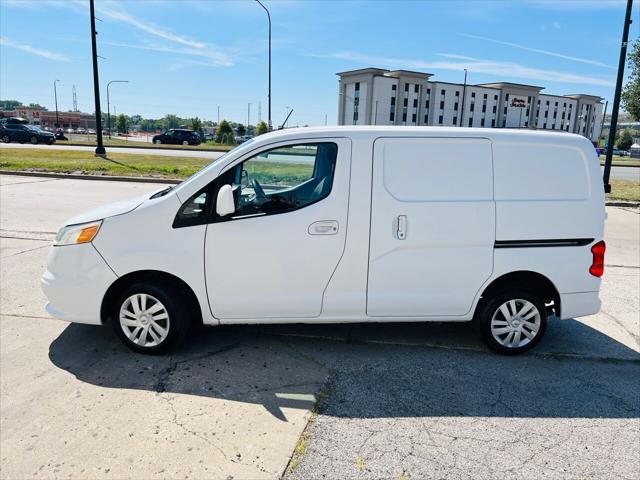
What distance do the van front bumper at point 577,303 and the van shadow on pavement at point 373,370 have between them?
1.34ft

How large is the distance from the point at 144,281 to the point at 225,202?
3.05 ft

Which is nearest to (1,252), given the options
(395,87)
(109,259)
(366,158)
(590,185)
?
(109,259)

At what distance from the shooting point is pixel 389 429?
3.18m

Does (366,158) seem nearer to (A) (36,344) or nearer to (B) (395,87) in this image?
(A) (36,344)

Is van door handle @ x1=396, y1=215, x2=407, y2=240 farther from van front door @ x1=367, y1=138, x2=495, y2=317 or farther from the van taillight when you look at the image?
the van taillight

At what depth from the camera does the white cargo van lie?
3900mm

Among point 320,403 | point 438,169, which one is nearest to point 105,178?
point 438,169

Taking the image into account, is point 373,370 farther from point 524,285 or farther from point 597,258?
point 597,258

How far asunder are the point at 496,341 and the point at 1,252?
6.67 metres

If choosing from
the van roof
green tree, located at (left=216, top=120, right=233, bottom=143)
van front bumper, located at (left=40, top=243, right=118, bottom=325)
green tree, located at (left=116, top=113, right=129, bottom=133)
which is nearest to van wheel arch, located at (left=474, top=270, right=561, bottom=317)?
the van roof

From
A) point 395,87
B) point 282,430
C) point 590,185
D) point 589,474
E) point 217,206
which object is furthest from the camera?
point 395,87

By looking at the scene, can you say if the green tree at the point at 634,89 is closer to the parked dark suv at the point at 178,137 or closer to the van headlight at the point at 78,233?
the van headlight at the point at 78,233

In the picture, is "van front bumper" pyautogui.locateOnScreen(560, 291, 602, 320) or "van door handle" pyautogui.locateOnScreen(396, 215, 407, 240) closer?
"van door handle" pyautogui.locateOnScreen(396, 215, 407, 240)

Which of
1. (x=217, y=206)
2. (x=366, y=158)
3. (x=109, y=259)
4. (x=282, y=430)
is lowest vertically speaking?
(x=282, y=430)
